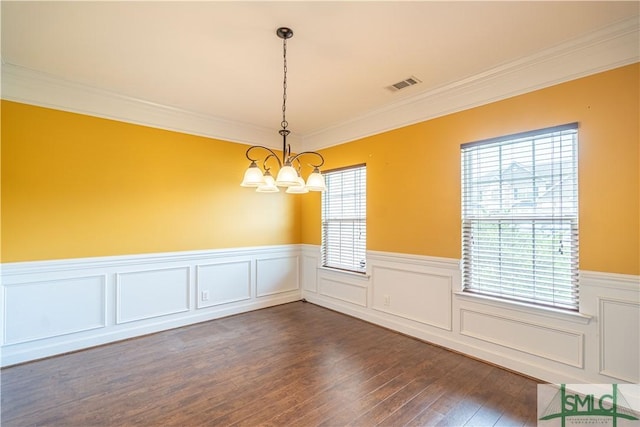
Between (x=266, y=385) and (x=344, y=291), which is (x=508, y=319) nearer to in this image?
(x=344, y=291)

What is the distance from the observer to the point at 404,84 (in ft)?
10.6

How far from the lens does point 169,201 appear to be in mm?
3887

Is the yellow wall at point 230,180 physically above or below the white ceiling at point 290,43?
below

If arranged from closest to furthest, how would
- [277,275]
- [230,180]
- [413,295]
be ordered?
[413,295] → [230,180] → [277,275]

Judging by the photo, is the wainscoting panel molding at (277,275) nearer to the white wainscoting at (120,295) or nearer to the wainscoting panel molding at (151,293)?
the white wainscoting at (120,295)

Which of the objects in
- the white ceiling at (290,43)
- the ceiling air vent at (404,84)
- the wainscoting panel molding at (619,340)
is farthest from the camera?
the ceiling air vent at (404,84)

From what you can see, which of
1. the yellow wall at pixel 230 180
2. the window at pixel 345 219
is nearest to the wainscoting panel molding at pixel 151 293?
the yellow wall at pixel 230 180

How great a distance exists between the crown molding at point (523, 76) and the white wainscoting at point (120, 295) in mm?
2774

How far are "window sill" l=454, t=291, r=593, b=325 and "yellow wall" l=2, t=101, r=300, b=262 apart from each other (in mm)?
3035

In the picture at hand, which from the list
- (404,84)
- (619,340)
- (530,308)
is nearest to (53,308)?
(404,84)

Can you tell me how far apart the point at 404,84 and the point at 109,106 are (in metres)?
3.31

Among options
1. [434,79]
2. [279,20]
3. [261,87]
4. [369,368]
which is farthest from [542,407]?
[261,87]

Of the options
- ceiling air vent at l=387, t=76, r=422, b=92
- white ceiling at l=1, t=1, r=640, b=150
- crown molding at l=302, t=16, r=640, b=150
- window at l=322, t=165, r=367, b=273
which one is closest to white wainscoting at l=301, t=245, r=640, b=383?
window at l=322, t=165, r=367, b=273

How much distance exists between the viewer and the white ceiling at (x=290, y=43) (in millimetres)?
2094
